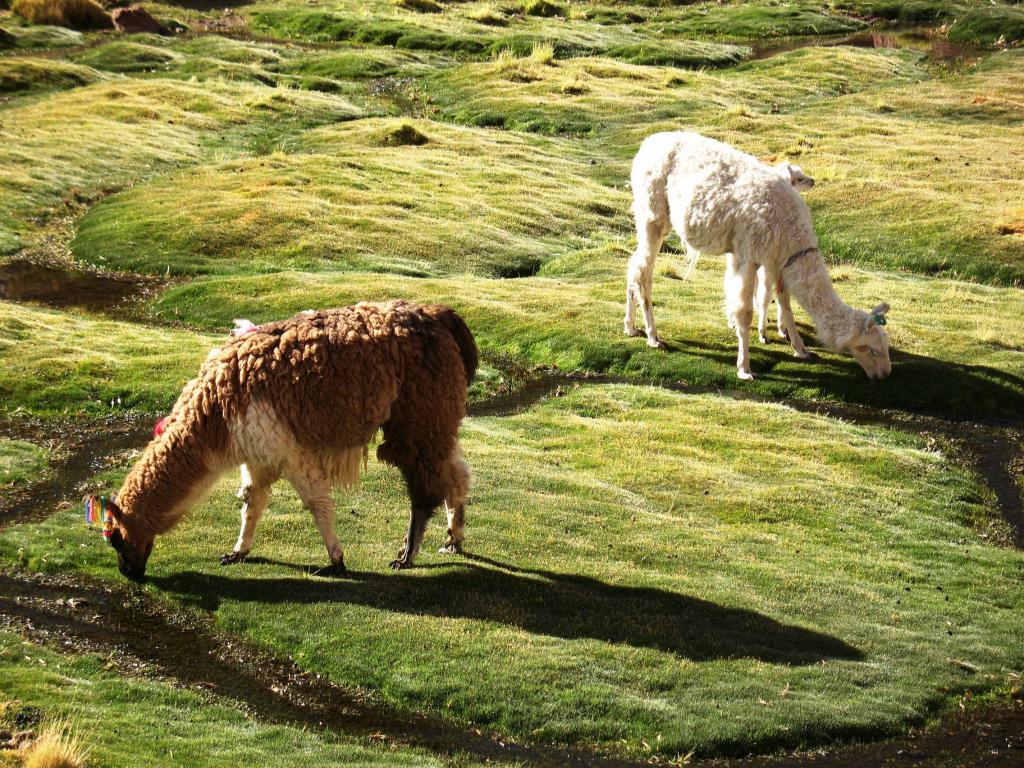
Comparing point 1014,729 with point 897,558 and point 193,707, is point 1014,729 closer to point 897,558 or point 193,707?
point 897,558

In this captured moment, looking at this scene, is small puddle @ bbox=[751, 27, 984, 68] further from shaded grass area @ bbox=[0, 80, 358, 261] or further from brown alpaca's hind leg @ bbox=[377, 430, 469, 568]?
brown alpaca's hind leg @ bbox=[377, 430, 469, 568]

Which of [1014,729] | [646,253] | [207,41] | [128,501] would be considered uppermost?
[207,41]

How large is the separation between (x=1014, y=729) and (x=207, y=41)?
56.0m

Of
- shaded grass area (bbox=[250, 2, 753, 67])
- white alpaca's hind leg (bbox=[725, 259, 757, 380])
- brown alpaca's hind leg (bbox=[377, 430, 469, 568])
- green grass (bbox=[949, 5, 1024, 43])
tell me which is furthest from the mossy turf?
green grass (bbox=[949, 5, 1024, 43])

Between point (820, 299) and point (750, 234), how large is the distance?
6.12 feet

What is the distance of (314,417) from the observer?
12.8m

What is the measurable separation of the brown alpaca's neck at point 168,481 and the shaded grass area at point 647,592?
0.94 m

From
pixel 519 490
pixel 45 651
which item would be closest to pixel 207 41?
pixel 519 490

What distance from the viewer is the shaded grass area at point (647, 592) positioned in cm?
1189

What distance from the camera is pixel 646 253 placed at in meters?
23.7

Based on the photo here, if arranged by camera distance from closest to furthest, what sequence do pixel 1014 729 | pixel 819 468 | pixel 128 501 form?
pixel 1014 729, pixel 128 501, pixel 819 468

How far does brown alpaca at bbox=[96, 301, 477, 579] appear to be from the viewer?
41.7 feet

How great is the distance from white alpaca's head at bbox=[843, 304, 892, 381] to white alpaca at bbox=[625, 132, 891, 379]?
0.02 meters

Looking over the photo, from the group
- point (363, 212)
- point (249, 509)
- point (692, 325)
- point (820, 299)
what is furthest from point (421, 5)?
point (249, 509)
